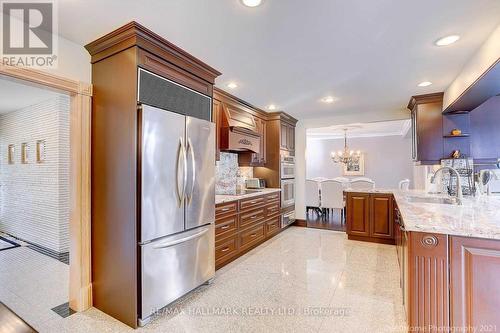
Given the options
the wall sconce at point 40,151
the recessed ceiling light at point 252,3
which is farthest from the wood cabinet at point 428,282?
the wall sconce at point 40,151

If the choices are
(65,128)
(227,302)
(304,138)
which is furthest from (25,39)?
(304,138)

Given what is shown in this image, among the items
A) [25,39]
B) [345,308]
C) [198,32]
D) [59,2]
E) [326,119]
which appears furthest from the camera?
[326,119]

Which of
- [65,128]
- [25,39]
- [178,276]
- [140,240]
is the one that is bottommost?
[178,276]

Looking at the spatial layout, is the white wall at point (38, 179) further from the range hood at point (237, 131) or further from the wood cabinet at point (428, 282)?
Result: the wood cabinet at point (428, 282)

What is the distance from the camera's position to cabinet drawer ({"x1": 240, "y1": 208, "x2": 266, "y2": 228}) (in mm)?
3617

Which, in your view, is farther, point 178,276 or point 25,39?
point 178,276

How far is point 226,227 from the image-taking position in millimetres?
3242

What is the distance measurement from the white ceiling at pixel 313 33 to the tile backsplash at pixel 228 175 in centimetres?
155

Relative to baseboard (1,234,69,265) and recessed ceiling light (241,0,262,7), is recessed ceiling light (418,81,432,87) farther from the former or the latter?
baseboard (1,234,69,265)

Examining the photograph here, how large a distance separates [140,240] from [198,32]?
1788 millimetres

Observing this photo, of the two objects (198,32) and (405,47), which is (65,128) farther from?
(405,47)

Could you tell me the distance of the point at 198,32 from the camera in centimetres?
209

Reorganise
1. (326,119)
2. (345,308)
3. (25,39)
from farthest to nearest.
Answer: (326,119), (345,308), (25,39)

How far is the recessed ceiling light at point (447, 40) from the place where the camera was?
215cm
